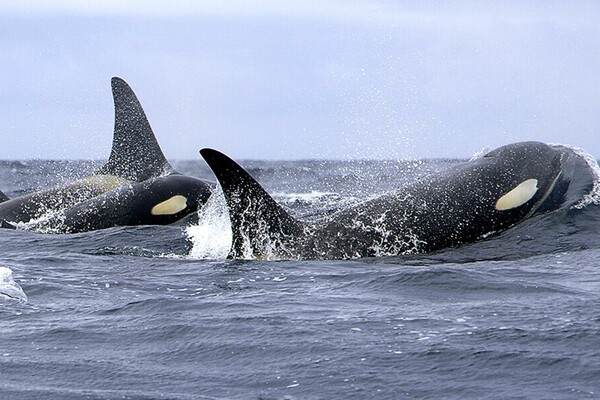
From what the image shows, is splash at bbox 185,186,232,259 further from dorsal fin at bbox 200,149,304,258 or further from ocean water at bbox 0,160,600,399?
dorsal fin at bbox 200,149,304,258

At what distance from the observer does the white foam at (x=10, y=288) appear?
869 cm

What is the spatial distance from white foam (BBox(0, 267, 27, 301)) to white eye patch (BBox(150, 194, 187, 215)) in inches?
191

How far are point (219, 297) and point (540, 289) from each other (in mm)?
2573

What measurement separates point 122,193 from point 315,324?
7.77 m

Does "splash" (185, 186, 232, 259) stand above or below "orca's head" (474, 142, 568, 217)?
below

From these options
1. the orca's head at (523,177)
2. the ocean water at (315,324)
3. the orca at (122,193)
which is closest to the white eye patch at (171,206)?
the orca at (122,193)

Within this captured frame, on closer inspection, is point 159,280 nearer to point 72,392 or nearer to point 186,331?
point 186,331

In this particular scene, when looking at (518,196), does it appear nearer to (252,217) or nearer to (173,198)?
(252,217)

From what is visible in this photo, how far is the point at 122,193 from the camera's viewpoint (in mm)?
14641

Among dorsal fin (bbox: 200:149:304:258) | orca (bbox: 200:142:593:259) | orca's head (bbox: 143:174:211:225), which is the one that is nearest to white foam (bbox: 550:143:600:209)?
orca (bbox: 200:142:593:259)

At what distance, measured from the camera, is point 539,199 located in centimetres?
1132

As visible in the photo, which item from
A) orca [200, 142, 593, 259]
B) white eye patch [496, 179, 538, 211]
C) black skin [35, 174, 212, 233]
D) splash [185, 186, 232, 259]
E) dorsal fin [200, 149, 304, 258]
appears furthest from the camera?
black skin [35, 174, 212, 233]

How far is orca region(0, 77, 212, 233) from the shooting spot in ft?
46.8

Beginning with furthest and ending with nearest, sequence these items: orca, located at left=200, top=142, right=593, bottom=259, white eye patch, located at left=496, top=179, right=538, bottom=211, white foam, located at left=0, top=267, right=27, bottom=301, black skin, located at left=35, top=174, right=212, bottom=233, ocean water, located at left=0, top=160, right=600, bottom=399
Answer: black skin, located at left=35, top=174, right=212, bottom=233 → white eye patch, located at left=496, top=179, right=538, bottom=211 → orca, located at left=200, top=142, right=593, bottom=259 → white foam, located at left=0, top=267, right=27, bottom=301 → ocean water, located at left=0, top=160, right=600, bottom=399
